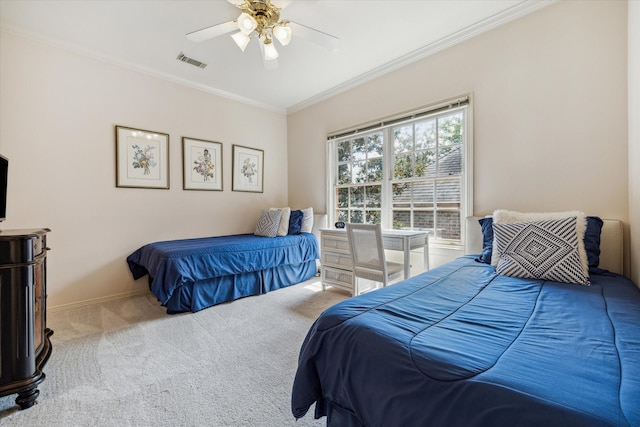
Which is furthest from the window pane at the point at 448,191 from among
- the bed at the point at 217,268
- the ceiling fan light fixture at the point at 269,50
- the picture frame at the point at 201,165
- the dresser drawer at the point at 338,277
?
the picture frame at the point at 201,165

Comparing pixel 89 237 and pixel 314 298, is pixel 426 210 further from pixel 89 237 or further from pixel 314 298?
pixel 89 237

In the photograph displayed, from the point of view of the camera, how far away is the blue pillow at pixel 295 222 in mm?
4047

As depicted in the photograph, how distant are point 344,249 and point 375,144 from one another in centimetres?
147

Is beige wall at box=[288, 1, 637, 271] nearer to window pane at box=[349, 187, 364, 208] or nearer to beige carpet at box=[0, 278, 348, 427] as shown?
window pane at box=[349, 187, 364, 208]

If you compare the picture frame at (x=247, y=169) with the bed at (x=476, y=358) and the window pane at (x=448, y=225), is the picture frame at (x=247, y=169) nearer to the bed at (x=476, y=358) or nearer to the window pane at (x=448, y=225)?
the window pane at (x=448, y=225)

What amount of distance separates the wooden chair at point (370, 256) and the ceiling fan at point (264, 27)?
1672 millimetres

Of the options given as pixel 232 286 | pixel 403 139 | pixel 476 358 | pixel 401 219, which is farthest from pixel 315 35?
pixel 232 286

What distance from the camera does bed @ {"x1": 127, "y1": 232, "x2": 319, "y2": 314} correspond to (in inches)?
107

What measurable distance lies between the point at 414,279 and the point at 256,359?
4.08 ft

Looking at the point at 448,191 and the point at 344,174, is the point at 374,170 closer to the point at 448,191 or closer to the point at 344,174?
the point at 344,174

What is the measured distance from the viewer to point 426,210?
121 inches

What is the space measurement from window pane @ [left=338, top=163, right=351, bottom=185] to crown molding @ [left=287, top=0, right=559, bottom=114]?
1087 mm

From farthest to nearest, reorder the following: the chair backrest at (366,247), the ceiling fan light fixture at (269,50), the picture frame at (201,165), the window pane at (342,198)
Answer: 1. the window pane at (342,198)
2. the picture frame at (201,165)
3. the chair backrest at (366,247)
4. the ceiling fan light fixture at (269,50)

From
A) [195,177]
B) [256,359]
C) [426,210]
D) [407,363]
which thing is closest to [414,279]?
[407,363]
